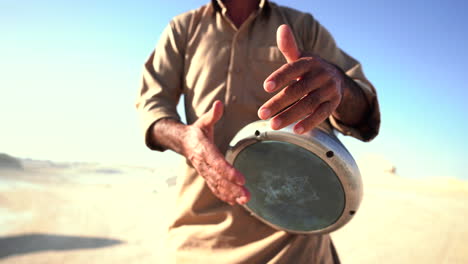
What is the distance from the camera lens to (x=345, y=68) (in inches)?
65.2

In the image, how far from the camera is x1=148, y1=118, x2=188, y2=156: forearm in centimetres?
143

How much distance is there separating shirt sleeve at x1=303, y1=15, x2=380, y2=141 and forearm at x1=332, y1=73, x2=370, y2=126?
0.03 metres

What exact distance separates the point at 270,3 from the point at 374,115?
86 centimetres

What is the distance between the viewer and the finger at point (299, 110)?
950mm

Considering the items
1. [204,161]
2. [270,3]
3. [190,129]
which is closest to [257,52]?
[270,3]

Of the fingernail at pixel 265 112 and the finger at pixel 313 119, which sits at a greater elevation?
the fingernail at pixel 265 112

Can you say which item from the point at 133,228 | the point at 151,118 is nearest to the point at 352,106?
the point at 151,118

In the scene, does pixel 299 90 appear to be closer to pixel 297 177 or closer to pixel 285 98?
pixel 285 98

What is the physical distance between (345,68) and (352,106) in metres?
0.35

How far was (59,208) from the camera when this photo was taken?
704cm

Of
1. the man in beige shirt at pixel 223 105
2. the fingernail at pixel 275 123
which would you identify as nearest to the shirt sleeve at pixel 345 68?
the man in beige shirt at pixel 223 105

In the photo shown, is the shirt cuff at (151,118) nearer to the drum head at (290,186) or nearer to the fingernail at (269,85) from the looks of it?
the drum head at (290,186)

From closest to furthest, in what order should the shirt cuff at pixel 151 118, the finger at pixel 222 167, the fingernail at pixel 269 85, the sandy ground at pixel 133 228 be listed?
the fingernail at pixel 269 85
the finger at pixel 222 167
the shirt cuff at pixel 151 118
the sandy ground at pixel 133 228

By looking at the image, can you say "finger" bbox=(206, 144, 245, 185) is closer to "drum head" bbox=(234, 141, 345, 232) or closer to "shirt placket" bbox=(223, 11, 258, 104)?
"drum head" bbox=(234, 141, 345, 232)
